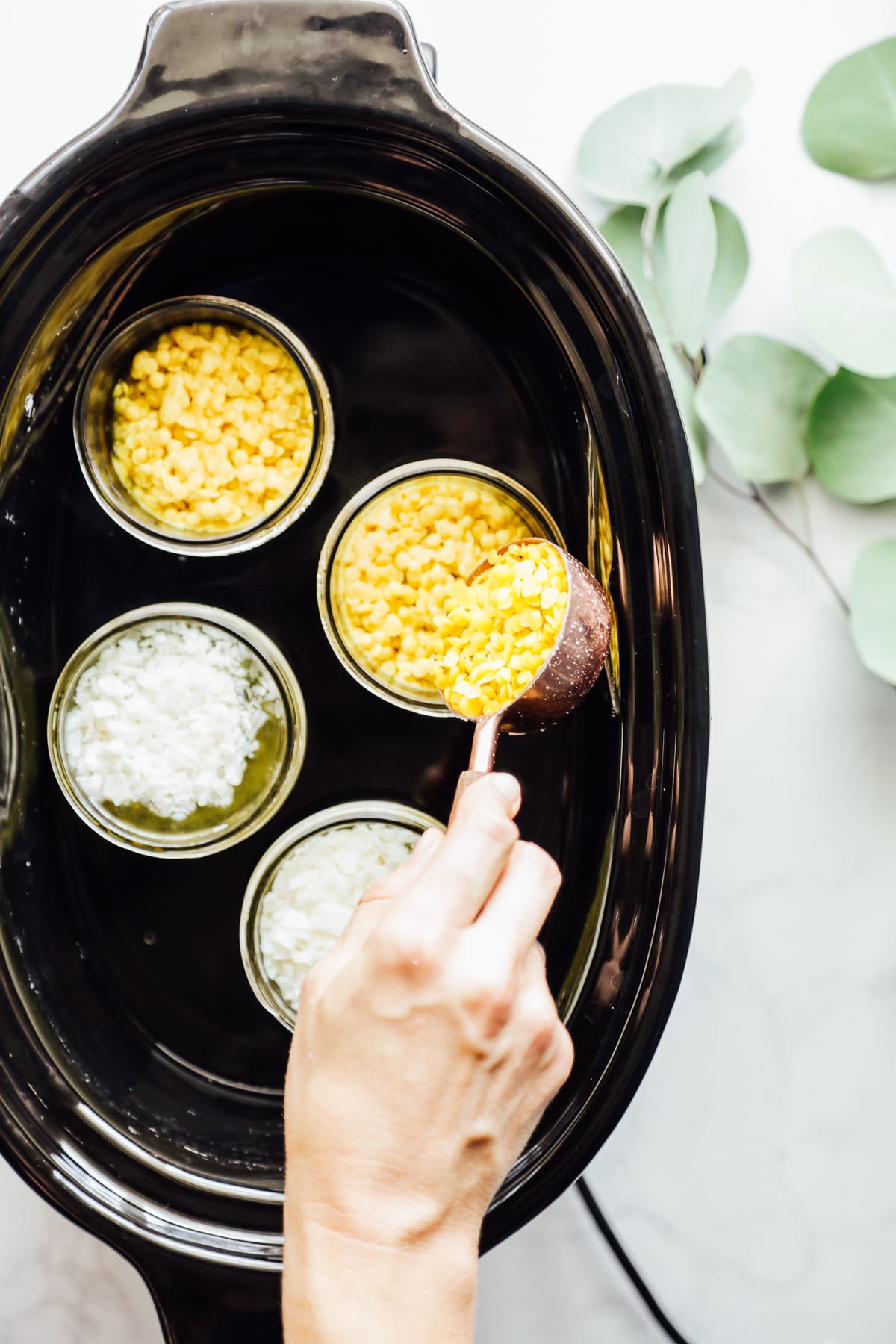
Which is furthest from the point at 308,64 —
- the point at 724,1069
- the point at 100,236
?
the point at 724,1069

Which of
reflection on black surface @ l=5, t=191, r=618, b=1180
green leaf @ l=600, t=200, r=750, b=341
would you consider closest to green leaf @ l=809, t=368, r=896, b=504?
green leaf @ l=600, t=200, r=750, b=341

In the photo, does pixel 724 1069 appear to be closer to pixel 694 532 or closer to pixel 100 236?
pixel 694 532

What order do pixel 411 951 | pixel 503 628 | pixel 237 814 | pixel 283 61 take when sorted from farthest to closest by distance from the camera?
1. pixel 237 814
2. pixel 503 628
3. pixel 283 61
4. pixel 411 951

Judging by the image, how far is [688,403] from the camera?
0.87m

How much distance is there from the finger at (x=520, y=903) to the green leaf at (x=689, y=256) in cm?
50

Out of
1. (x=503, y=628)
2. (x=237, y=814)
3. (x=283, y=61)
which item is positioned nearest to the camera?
(x=283, y=61)

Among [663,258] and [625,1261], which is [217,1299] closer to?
[625,1261]

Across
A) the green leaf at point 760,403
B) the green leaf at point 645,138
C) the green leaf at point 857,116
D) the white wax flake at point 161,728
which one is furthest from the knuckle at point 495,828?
the green leaf at point 857,116

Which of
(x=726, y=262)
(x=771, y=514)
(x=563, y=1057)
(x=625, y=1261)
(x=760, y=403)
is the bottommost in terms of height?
(x=625, y=1261)

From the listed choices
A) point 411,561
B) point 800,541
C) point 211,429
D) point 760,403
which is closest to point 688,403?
point 760,403

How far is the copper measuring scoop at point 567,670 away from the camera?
70 cm

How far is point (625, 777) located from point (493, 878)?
0.64 ft

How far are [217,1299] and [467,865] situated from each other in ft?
1.35

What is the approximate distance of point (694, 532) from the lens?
0.67 m
